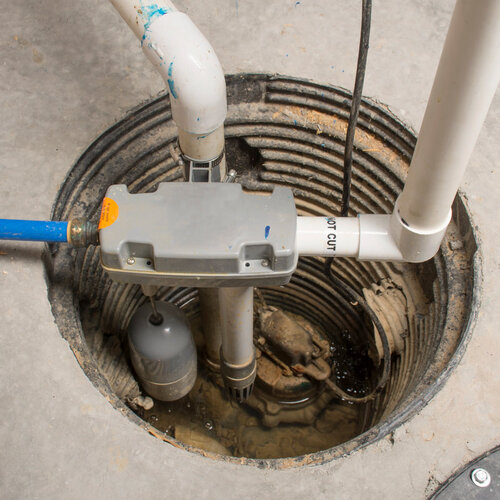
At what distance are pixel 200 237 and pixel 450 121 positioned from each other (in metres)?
0.76

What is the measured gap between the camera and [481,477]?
6.43 ft

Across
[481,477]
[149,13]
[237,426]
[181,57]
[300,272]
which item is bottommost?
[237,426]

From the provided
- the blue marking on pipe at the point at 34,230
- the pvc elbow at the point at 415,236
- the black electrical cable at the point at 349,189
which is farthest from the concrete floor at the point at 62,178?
the black electrical cable at the point at 349,189

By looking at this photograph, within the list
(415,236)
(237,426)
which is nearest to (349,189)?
(415,236)

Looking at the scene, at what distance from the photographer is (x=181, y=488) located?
1922mm

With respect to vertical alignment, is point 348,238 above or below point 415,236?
below

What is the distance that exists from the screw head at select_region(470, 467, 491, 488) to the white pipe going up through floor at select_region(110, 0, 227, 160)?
4.95ft

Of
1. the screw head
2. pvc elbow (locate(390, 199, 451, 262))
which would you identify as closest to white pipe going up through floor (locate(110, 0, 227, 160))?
pvc elbow (locate(390, 199, 451, 262))

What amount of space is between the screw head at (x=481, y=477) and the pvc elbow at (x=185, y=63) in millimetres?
1522

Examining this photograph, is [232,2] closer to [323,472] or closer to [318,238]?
[318,238]

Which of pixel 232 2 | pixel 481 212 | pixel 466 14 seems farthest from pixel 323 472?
pixel 232 2

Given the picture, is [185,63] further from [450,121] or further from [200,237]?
[450,121]

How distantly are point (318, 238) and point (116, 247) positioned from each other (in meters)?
0.65

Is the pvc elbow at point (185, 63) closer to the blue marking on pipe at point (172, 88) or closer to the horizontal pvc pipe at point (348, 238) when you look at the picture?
the blue marking on pipe at point (172, 88)
